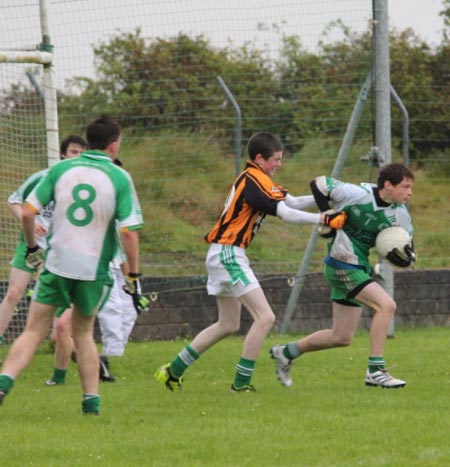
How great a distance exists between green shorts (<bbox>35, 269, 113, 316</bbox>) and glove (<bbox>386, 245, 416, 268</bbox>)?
259cm

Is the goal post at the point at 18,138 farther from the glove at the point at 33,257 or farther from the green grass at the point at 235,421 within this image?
the glove at the point at 33,257

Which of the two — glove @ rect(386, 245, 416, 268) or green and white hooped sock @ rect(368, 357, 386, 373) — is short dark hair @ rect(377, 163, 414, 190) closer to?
glove @ rect(386, 245, 416, 268)

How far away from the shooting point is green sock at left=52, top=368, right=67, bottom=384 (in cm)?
1067

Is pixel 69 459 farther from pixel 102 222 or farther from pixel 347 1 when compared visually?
pixel 347 1

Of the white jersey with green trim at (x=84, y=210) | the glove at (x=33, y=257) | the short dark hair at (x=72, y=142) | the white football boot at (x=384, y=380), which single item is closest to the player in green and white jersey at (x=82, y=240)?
the white jersey with green trim at (x=84, y=210)

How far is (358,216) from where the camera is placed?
394 inches

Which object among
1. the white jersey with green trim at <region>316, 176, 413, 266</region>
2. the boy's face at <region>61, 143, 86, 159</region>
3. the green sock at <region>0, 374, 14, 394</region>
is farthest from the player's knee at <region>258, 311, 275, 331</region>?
the green sock at <region>0, 374, 14, 394</region>

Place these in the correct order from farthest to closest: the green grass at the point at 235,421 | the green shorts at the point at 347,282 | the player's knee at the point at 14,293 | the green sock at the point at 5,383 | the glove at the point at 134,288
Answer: the player's knee at the point at 14,293, the green shorts at the point at 347,282, the glove at the point at 134,288, the green sock at the point at 5,383, the green grass at the point at 235,421

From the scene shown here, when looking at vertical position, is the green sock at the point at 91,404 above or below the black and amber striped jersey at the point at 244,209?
below

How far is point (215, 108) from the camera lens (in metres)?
15.6

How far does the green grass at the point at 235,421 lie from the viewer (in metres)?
6.89

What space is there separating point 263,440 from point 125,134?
9.13 meters

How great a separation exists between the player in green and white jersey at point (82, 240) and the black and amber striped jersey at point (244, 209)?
165 centimetres

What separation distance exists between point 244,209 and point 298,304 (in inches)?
237
